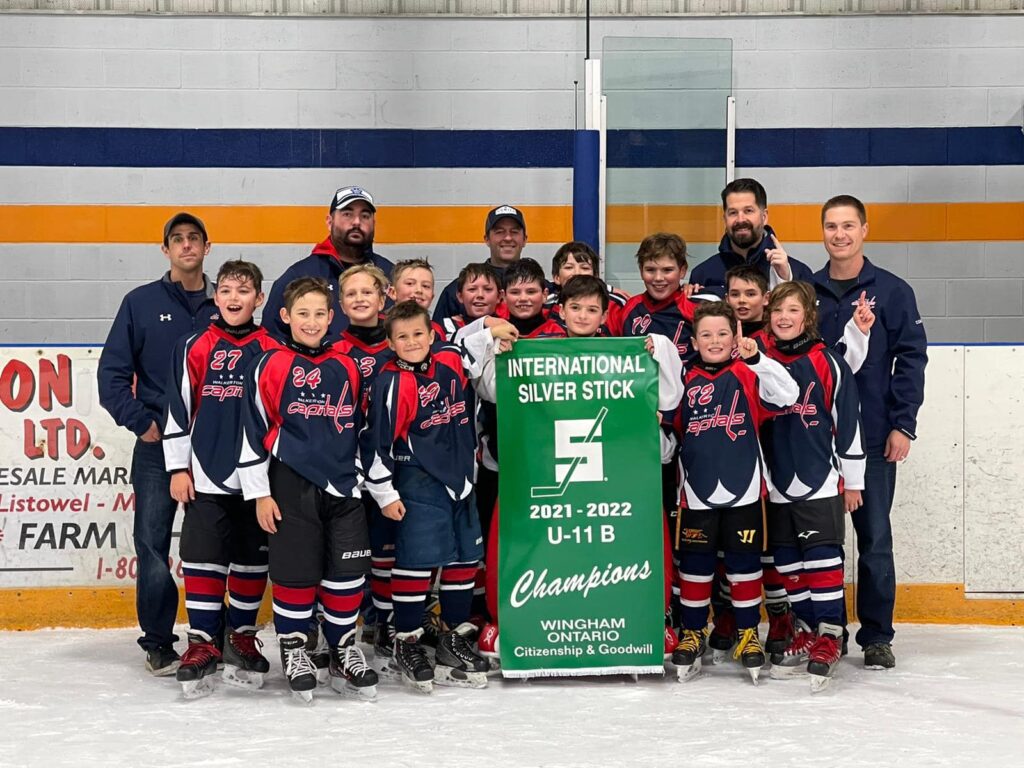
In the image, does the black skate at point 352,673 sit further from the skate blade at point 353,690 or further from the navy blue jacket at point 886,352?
the navy blue jacket at point 886,352

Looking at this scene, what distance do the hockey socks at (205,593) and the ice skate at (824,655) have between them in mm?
1545

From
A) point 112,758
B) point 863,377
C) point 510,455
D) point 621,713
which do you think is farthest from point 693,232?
point 112,758

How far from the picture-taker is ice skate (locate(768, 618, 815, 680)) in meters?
3.45

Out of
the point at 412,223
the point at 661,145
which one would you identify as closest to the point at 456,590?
the point at 661,145

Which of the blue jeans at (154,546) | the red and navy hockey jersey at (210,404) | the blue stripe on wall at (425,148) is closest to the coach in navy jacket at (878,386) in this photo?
the red and navy hockey jersey at (210,404)

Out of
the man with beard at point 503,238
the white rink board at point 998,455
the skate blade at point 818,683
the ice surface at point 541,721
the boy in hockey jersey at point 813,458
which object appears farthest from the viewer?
the white rink board at point 998,455

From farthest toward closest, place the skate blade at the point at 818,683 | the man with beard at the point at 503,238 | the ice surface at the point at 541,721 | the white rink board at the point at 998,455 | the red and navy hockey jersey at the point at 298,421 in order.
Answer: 1. the white rink board at the point at 998,455
2. the man with beard at the point at 503,238
3. the skate blade at the point at 818,683
4. the red and navy hockey jersey at the point at 298,421
5. the ice surface at the point at 541,721

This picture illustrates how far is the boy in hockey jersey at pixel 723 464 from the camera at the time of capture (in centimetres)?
336

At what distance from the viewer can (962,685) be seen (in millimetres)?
3393

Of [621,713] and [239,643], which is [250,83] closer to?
[239,643]

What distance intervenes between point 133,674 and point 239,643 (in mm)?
384

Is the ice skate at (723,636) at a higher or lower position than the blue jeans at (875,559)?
lower

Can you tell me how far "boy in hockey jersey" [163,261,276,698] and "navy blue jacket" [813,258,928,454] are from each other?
63.0 inches

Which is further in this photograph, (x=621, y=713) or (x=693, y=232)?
(x=693, y=232)
